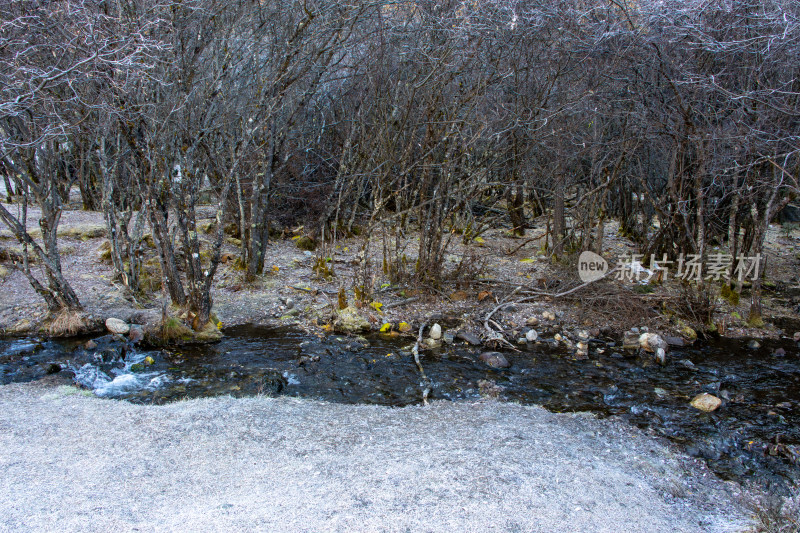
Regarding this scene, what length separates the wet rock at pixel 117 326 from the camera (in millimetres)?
6754

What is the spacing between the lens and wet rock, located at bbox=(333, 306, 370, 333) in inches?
287

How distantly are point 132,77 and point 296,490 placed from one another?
180 inches

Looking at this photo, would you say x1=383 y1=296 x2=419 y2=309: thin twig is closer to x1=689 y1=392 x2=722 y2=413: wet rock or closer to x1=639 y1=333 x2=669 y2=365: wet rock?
x1=639 y1=333 x2=669 y2=365: wet rock

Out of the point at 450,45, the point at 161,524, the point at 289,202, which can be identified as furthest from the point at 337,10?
the point at 161,524

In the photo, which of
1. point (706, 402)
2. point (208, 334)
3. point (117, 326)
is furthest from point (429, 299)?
point (117, 326)

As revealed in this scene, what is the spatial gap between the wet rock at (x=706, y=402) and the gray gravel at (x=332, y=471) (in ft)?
3.27

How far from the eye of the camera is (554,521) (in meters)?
3.33

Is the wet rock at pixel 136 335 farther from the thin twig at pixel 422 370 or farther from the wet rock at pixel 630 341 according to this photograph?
the wet rock at pixel 630 341

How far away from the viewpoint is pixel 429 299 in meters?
8.42

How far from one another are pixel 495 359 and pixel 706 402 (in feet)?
7.27

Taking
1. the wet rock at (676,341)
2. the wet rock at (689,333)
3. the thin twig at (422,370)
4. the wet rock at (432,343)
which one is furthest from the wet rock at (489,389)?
the wet rock at (689,333)

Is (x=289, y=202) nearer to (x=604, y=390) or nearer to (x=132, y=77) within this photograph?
(x=132, y=77)

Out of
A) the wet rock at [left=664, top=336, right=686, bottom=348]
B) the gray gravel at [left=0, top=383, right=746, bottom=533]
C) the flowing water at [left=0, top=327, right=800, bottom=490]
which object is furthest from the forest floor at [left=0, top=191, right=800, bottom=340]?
the gray gravel at [left=0, top=383, right=746, bottom=533]

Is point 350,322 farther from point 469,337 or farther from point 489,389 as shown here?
point 489,389
